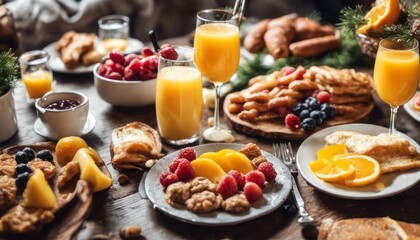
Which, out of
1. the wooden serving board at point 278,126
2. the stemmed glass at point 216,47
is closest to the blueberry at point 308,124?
the wooden serving board at point 278,126

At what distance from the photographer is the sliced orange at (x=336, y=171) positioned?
65.5 inches

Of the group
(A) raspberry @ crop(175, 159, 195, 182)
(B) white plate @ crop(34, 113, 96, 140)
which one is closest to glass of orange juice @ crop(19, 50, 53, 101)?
(B) white plate @ crop(34, 113, 96, 140)

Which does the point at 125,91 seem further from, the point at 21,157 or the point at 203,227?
the point at 203,227

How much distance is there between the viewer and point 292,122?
205cm

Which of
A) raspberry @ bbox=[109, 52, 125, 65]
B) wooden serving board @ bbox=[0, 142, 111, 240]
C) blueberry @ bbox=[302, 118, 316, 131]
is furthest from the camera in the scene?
raspberry @ bbox=[109, 52, 125, 65]

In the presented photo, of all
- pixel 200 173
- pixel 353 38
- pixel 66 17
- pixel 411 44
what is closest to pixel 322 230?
pixel 200 173

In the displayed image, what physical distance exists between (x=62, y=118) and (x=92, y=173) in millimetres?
407

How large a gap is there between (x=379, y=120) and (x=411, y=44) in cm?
41

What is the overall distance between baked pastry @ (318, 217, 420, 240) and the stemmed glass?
0.62 m

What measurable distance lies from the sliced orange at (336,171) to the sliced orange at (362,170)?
1 centimetres

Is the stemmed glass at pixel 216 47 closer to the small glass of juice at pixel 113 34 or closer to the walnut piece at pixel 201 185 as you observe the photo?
the walnut piece at pixel 201 185

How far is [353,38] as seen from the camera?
2.66 metres

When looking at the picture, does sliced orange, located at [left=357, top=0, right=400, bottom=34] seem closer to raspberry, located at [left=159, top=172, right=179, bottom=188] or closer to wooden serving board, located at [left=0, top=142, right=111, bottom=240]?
raspberry, located at [left=159, top=172, right=179, bottom=188]

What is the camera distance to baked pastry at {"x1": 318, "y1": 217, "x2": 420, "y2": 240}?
1.46 meters
